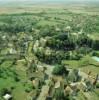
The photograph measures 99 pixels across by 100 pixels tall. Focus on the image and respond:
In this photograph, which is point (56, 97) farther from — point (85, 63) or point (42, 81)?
point (85, 63)

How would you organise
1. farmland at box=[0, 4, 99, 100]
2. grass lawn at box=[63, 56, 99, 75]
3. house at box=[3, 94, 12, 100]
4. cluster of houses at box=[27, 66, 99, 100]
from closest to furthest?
house at box=[3, 94, 12, 100], cluster of houses at box=[27, 66, 99, 100], farmland at box=[0, 4, 99, 100], grass lawn at box=[63, 56, 99, 75]

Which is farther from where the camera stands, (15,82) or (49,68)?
(49,68)

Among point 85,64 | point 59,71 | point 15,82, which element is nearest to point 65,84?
point 59,71

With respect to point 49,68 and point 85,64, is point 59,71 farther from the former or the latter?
point 85,64

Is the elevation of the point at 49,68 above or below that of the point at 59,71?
below

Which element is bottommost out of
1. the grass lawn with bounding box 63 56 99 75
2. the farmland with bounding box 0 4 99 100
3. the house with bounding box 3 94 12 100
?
the grass lawn with bounding box 63 56 99 75

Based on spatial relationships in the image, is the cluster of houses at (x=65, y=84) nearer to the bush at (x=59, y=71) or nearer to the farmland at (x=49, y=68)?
the farmland at (x=49, y=68)

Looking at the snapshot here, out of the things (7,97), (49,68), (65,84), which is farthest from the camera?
(49,68)

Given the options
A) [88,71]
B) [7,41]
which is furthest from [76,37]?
[88,71]

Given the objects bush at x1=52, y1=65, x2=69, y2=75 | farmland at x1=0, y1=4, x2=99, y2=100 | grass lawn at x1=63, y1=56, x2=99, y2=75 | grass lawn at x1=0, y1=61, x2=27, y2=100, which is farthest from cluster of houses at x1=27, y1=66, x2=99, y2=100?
grass lawn at x1=63, y1=56, x2=99, y2=75

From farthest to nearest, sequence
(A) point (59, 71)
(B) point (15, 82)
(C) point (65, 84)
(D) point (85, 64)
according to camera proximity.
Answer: (D) point (85, 64) → (A) point (59, 71) → (B) point (15, 82) → (C) point (65, 84)

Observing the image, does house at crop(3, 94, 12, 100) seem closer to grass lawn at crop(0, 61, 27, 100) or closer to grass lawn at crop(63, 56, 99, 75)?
grass lawn at crop(0, 61, 27, 100)
